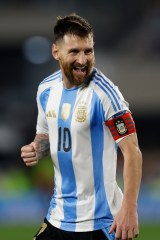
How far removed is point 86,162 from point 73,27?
854 mm

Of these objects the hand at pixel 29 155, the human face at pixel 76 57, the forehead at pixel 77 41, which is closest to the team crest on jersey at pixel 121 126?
the human face at pixel 76 57

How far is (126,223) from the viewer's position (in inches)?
165

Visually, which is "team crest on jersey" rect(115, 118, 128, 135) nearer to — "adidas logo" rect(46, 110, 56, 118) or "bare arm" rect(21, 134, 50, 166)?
"adidas logo" rect(46, 110, 56, 118)

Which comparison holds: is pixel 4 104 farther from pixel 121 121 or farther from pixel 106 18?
pixel 121 121

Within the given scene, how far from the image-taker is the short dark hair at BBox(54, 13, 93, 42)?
4.59 meters

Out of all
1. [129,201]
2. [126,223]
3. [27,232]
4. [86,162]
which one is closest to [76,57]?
[86,162]

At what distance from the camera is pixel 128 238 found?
13.9 feet

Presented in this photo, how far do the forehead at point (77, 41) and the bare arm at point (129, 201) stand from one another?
73cm

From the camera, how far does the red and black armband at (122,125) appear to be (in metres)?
4.35

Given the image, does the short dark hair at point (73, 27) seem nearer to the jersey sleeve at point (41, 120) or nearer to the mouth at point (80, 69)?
the mouth at point (80, 69)

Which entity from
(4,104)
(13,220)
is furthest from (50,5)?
(13,220)

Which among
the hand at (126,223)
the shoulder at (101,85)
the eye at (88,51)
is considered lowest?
the hand at (126,223)

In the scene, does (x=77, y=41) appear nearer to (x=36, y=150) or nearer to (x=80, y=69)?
(x=80, y=69)

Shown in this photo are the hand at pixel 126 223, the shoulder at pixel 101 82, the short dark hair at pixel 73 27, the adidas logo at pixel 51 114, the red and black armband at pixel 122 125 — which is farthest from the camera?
the adidas logo at pixel 51 114
